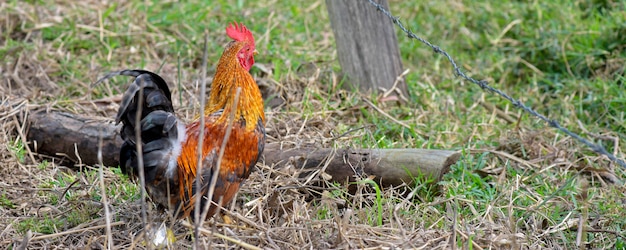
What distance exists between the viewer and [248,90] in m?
3.79

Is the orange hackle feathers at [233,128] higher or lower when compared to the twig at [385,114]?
higher

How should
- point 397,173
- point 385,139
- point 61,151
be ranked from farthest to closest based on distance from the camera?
1. point 385,139
2. point 61,151
3. point 397,173

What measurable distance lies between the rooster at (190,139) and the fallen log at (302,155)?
46cm

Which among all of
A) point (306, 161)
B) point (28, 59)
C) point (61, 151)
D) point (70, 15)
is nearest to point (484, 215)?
point (306, 161)

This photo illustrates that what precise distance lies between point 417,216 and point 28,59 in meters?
3.39

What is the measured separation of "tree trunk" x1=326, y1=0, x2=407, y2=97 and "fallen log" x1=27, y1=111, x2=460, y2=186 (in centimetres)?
115

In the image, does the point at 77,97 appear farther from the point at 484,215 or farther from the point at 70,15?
the point at 484,215

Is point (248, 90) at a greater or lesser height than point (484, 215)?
greater

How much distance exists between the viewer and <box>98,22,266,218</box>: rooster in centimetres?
332

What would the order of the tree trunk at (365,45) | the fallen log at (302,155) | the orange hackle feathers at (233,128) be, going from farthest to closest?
the tree trunk at (365,45) → the fallen log at (302,155) → the orange hackle feathers at (233,128)

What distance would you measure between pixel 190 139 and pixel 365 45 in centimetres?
206

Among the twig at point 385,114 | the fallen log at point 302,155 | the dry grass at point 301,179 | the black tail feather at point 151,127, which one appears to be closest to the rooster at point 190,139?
the black tail feather at point 151,127

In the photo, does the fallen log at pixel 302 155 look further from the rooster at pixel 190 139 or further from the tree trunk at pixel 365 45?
the tree trunk at pixel 365 45

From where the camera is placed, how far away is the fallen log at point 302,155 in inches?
156
